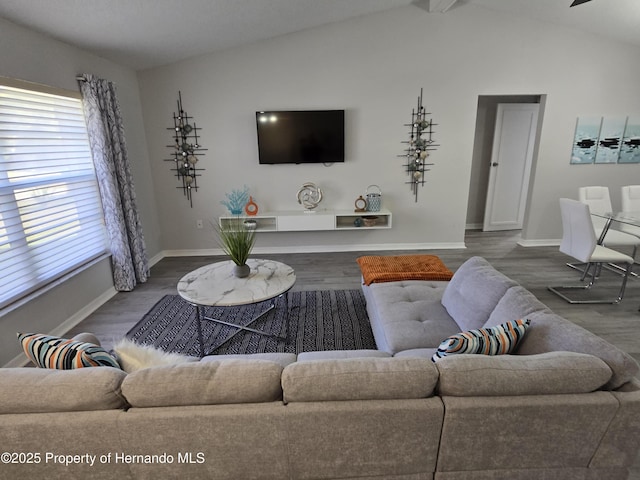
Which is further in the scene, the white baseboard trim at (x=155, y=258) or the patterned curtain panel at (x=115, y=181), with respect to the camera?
the white baseboard trim at (x=155, y=258)

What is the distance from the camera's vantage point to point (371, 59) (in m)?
4.18

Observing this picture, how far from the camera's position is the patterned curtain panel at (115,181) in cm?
317

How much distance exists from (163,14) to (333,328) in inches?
115

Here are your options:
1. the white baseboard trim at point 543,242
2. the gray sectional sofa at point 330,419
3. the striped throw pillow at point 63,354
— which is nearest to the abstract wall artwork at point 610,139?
the white baseboard trim at point 543,242

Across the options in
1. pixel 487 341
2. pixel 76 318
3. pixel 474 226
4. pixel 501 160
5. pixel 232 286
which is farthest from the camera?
pixel 474 226

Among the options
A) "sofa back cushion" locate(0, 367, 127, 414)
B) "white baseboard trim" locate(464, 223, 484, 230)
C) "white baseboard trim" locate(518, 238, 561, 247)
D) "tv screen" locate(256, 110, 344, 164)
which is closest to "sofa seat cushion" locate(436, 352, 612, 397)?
"sofa back cushion" locate(0, 367, 127, 414)

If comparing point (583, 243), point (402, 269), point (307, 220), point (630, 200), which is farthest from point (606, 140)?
point (307, 220)

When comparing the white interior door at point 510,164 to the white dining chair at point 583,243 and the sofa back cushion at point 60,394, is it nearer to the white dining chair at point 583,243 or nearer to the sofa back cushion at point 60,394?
the white dining chair at point 583,243

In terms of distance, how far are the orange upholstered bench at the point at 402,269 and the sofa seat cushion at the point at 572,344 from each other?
3.58 feet

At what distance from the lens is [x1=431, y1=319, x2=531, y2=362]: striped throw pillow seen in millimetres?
1345

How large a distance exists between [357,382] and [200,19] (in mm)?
3368

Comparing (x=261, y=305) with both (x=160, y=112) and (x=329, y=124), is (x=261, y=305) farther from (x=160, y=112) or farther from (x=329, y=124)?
(x=160, y=112)

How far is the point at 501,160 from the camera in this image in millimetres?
5449

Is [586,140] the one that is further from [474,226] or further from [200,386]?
[200,386]
